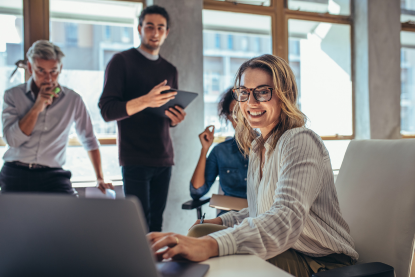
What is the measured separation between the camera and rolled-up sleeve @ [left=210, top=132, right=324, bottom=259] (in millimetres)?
784

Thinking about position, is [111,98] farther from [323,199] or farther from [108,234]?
[108,234]

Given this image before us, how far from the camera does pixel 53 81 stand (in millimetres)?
2213

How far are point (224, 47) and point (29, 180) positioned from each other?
230 centimetres

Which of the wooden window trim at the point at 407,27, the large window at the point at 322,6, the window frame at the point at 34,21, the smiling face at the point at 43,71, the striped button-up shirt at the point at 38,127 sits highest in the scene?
the large window at the point at 322,6

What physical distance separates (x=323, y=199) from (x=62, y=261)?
0.83 metres

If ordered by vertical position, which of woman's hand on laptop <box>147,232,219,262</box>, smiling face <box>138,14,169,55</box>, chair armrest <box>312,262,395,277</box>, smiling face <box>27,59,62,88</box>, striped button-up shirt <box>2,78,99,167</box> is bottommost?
chair armrest <box>312,262,395,277</box>

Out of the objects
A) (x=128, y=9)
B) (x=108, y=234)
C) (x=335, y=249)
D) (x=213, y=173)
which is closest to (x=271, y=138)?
(x=335, y=249)

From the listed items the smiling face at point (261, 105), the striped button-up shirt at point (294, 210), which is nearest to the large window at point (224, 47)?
the smiling face at point (261, 105)

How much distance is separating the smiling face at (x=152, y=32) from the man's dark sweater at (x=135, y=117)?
90 mm

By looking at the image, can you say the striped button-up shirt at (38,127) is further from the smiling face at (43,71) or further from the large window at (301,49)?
the large window at (301,49)

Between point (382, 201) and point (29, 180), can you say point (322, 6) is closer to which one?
point (382, 201)

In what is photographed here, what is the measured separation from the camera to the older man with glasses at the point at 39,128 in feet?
6.70

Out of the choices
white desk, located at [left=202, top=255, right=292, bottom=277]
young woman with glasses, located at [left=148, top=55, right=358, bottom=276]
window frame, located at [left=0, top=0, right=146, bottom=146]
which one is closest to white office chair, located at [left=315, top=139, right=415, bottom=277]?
young woman with glasses, located at [left=148, top=55, right=358, bottom=276]

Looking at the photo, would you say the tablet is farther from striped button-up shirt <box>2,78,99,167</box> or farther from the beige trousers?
the beige trousers
